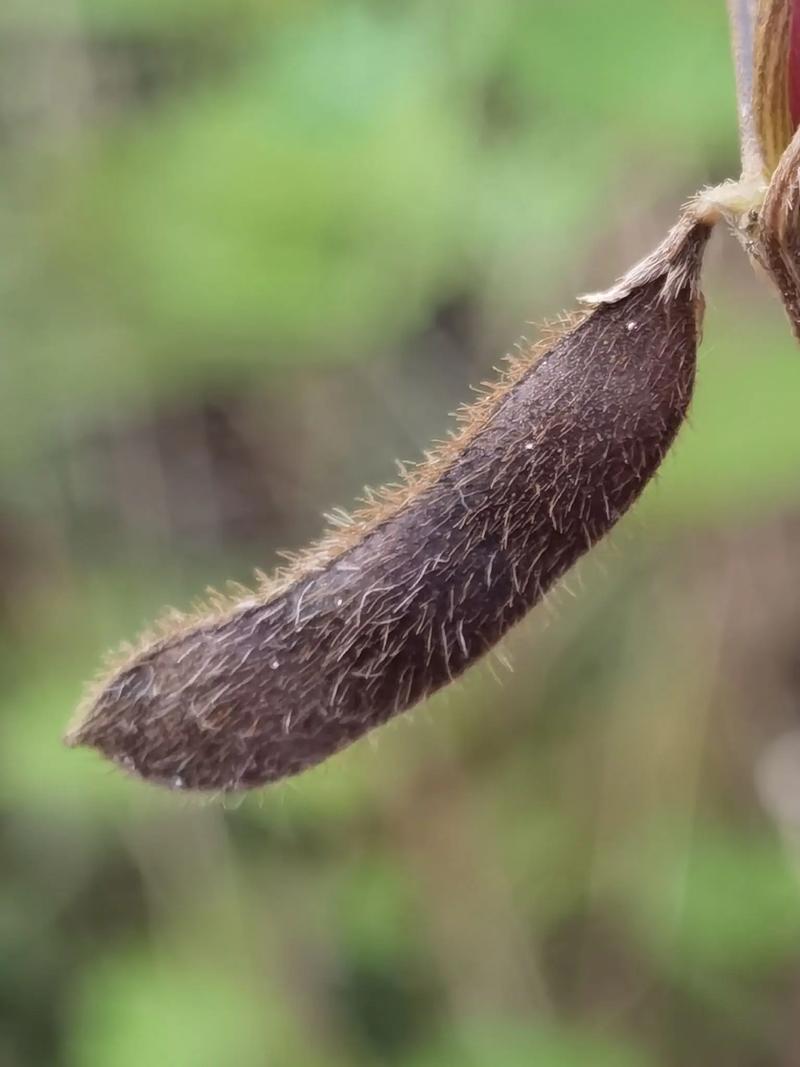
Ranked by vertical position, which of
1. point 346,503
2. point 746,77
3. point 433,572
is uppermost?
point 346,503

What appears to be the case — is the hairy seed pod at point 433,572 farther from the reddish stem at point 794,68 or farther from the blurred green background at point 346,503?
the blurred green background at point 346,503

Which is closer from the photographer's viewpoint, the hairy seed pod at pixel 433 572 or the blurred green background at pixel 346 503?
the hairy seed pod at pixel 433 572

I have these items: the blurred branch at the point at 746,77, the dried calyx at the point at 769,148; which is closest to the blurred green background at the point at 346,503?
the blurred branch at the point at 746,77

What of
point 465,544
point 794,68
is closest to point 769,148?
point 794,68

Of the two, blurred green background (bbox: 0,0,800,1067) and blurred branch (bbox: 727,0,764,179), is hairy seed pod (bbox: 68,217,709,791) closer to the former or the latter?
blurred branch (bbox: 727,0,764,179)

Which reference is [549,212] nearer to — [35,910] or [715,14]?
[715,14]

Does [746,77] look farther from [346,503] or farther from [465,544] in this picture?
[346,503]
